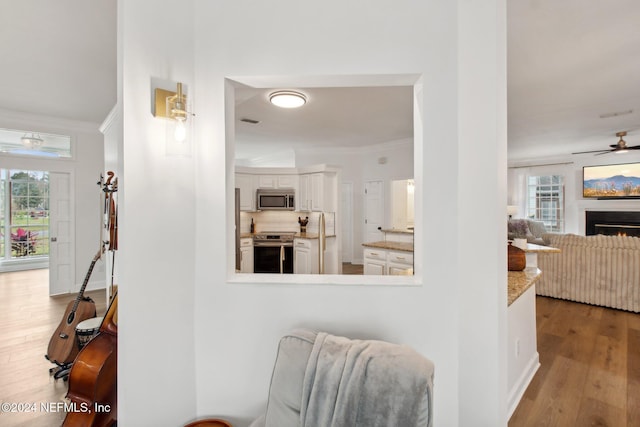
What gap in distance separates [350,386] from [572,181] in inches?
347

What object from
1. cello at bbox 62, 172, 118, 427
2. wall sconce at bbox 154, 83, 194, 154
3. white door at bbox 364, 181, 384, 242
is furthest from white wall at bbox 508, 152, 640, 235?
cello at bbox 62, 172, 118, 427

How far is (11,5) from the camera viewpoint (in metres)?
1.97

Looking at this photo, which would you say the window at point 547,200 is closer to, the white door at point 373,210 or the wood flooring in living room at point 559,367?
the wood flooring in living room at point 559,367

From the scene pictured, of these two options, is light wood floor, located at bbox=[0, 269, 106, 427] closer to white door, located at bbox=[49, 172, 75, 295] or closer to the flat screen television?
white door, located at bbox=[49, 172, 75, 295]

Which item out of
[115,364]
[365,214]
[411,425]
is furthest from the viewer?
[365,214]

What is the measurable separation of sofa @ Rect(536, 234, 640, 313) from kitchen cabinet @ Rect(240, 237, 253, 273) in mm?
4705

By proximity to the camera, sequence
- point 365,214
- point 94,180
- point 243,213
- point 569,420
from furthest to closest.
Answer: point 365,214 → point 243,213 → point 94,180 → point 569,420

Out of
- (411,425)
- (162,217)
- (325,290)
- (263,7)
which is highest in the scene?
(263,7)

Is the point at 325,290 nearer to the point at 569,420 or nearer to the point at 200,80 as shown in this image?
→ the point at 200,80

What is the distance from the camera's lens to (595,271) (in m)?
3.90

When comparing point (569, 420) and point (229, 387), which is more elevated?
point (229, 387)

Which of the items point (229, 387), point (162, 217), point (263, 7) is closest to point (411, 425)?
A: point (229, 387)

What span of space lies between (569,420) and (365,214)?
5.06 meters

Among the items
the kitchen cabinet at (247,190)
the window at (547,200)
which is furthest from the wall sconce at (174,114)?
the window at (547,200)
